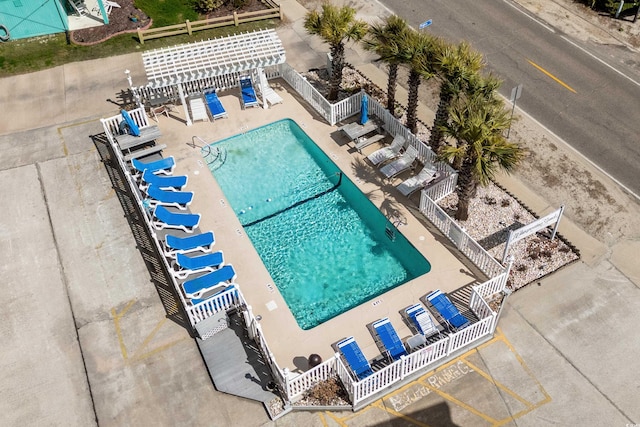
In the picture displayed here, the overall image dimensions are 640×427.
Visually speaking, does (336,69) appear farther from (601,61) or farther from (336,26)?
(601,61)

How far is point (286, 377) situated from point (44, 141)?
16.9 meters

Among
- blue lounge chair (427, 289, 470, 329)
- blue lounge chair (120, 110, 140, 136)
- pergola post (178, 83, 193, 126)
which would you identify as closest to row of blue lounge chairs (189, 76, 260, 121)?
pergola post (178, 83, 193, 126)

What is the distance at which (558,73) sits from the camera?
26766 millimetres

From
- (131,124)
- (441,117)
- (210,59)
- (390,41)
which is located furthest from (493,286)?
(131,124)

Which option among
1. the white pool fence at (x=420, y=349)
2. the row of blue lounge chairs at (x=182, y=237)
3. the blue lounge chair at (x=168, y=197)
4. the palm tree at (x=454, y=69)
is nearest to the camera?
the white pool fence at (x=420, y=349)

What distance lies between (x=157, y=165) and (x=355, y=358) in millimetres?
11354

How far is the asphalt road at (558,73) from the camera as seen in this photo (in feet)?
75.8

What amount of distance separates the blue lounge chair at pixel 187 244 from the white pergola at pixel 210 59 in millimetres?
7638

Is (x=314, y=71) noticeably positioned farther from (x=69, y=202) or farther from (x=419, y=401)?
(x=419, y=401)

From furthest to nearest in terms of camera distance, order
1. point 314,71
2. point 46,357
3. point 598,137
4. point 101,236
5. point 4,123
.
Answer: point 314,71 → point 4,123 → point 598,137 → point 101,236 → point 46,357

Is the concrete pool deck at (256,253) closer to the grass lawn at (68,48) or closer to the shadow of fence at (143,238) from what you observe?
the shadow of fence at (143,238)

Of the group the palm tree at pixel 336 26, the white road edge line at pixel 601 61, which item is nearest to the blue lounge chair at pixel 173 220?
the palm tree at pixel 336 26

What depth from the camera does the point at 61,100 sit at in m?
26.2

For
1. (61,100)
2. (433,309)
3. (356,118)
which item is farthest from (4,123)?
(433,309)
